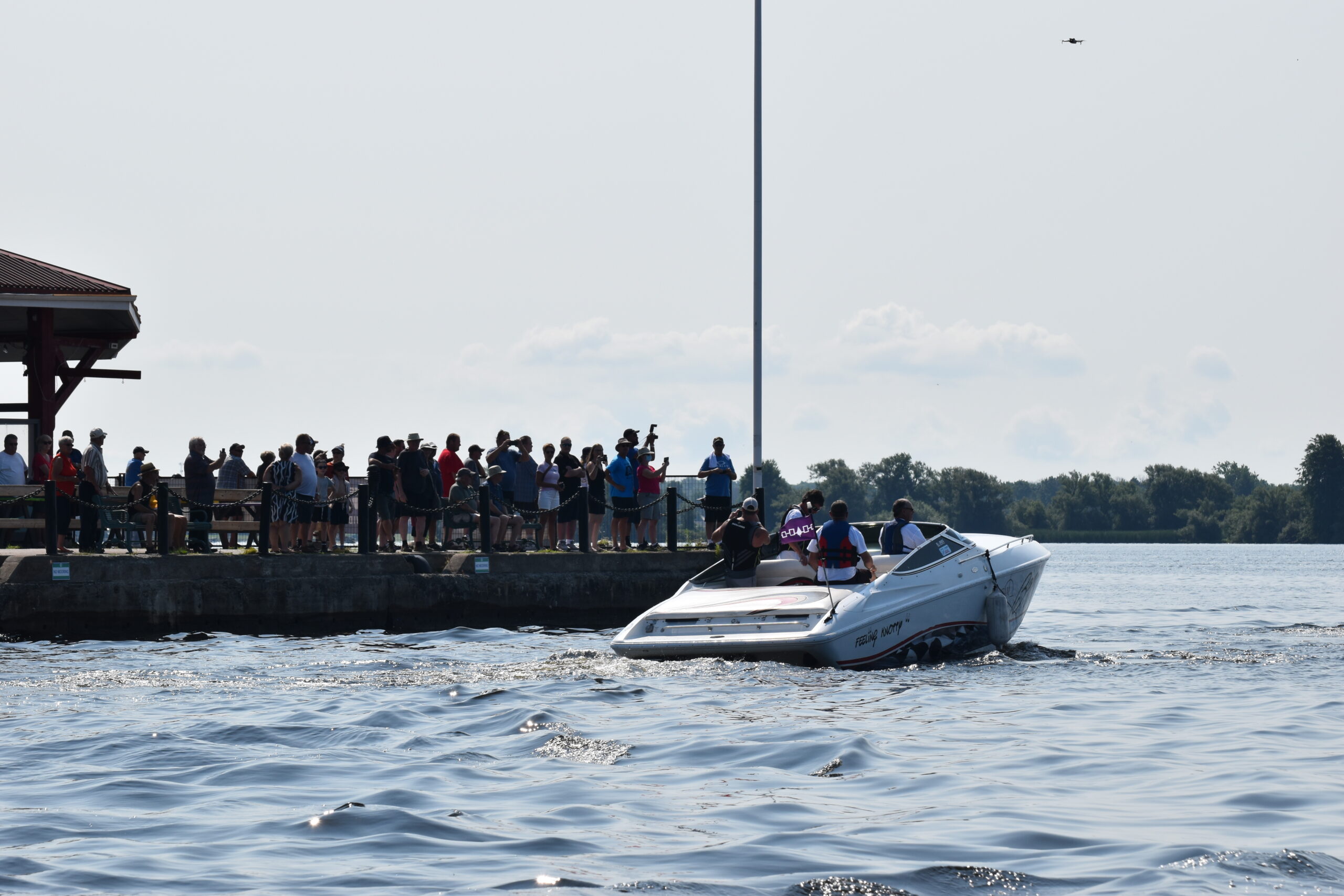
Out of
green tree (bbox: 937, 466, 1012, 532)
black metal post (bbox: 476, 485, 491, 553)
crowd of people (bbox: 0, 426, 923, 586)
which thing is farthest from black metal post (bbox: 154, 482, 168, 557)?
green tree (bbox: 937, 466, 1012, 532)

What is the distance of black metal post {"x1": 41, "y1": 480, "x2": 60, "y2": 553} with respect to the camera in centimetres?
1784

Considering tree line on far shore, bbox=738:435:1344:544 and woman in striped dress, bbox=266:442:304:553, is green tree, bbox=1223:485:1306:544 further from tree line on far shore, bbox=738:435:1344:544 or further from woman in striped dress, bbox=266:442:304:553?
woman in striped dress, bbox=266:442:304:553

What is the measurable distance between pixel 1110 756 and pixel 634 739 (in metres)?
3.11

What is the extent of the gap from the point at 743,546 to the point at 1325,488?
127 metres

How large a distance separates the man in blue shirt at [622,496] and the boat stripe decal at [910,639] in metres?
7.20

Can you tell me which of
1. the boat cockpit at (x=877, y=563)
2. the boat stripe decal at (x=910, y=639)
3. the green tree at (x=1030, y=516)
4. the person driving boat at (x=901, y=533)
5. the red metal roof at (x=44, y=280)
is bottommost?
the boat stripe decal at (x=910, y=639)

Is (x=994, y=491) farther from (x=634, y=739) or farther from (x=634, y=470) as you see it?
(x=634, y=739)

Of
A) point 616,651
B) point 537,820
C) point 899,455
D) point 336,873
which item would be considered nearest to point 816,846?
point 537,820

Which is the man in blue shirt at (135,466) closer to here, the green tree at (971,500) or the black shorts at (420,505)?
the black shorts at (420,505)

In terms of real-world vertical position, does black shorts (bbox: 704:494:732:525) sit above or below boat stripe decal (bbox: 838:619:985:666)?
above

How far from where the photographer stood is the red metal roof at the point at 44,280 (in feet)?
73.3

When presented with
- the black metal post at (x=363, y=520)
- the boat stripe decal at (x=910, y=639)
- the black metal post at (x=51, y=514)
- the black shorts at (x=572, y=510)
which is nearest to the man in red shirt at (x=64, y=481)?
the black metal post at (x=51, y=514)

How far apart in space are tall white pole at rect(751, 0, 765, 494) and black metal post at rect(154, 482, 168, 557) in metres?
8.87

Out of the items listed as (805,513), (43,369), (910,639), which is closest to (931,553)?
(910,639)
